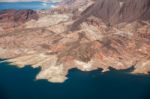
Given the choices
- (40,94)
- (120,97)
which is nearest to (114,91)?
(120,97)

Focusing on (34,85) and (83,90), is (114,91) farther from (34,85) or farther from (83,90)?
(34,85)

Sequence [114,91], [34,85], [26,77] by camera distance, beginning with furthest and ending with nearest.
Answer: [26,77] → [34,85] → [114,91]

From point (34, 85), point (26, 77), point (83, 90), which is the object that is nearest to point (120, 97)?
point (83, 90)

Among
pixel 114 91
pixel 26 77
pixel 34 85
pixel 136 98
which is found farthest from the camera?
pixel 26 77

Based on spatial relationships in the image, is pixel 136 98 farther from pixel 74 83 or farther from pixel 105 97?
pixel 74 83

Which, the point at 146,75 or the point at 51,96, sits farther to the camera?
the point at 146,75

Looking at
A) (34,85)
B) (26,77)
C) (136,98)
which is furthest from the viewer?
(26,77)
